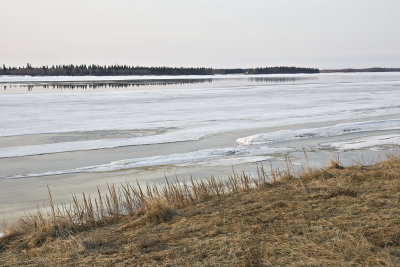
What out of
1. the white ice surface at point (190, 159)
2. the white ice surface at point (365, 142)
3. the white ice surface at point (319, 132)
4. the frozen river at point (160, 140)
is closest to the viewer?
the frozen river at point (160, 140)

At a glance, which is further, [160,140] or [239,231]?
[160,140]

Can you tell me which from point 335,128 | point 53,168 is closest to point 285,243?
point 53,168

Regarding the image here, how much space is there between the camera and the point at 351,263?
3.84 metres

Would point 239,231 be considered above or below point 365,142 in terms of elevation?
above

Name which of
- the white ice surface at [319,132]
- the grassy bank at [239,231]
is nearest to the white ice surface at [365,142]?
the white ice surface at [319,132]

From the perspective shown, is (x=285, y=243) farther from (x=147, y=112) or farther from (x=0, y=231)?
(x=147, y=112)

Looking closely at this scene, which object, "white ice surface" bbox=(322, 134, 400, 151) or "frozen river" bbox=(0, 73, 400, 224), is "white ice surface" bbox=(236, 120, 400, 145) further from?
"white ice surface" bbox=(322, 134, 400, 151)

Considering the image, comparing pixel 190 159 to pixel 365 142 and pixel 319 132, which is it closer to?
pixel 365 142

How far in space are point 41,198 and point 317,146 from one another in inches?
323

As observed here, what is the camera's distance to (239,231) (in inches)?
198

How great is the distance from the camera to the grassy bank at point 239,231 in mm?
4242

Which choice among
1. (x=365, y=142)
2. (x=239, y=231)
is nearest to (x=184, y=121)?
(x=365, y=142)

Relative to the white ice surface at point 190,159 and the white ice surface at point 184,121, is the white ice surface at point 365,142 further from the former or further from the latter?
the white ice surface at point 190,159

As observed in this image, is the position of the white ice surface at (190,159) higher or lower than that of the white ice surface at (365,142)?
higher
